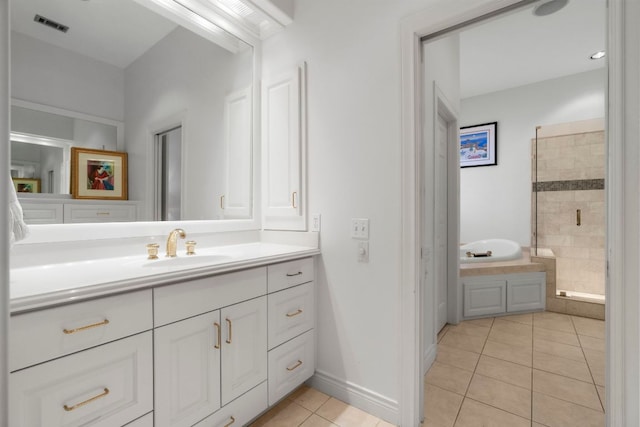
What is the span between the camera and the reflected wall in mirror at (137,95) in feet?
4.17

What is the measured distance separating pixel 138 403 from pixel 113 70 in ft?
5.04

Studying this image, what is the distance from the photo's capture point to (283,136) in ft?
6.54

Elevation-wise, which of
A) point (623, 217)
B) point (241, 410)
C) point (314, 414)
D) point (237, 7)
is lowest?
point (314, 414)

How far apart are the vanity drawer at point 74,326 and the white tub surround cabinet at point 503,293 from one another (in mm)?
2841

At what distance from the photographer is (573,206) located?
3.57 meters

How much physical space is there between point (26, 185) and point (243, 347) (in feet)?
3.86

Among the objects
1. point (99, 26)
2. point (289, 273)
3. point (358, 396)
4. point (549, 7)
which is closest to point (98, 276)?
point (289, 273)

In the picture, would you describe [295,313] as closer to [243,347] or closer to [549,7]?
[243,347]

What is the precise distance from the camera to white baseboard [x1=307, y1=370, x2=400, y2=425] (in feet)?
5.09

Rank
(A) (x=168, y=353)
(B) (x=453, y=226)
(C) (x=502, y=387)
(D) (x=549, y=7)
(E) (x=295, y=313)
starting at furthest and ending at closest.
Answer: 1. (B) (x=453, y=226)
2. (D) (x=549, y=7)
3. (C) (x=502, y=387)
4. (E) (x=295, y=313)
5. (A) (x=168, y=353)

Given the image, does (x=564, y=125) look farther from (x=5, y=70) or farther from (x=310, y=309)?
(x=5, y=70)

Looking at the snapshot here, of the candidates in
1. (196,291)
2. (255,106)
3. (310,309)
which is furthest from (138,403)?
(255,106)

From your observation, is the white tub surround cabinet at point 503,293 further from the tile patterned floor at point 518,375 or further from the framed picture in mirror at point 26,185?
the framed picture in mirror at point 26,185

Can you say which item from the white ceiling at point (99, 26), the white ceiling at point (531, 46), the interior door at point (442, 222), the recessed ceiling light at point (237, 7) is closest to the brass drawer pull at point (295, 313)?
the interior door at point (442, 222)
